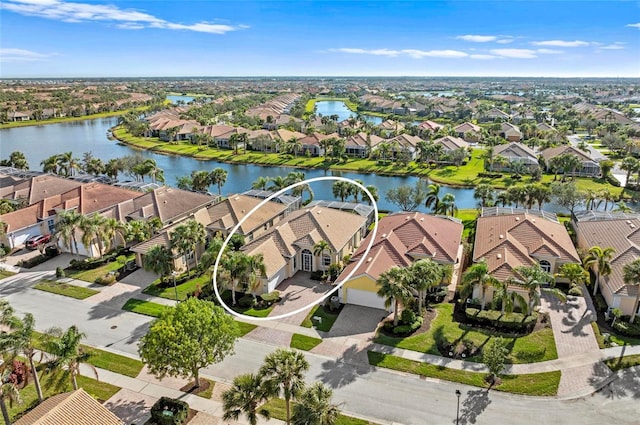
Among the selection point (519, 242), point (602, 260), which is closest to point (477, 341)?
→ point (602, 260)

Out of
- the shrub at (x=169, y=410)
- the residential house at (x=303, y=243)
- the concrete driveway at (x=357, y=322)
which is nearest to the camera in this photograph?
the shrub at (x=169, y=410)

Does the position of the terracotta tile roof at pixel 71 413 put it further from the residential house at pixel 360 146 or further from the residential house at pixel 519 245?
the residential house at pixel 360 146

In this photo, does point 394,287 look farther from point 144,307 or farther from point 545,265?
point 144,307

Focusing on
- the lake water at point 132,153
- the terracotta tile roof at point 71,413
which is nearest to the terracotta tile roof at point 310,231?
the terracotta tile roof at point 71,413

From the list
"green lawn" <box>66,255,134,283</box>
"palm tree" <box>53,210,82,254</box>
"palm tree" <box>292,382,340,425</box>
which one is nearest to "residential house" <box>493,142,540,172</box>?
"green lawn" <box>66,255,134,283</box>

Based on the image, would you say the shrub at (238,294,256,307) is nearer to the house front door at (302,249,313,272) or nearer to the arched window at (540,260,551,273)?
the house front door at (302,249,313,272)

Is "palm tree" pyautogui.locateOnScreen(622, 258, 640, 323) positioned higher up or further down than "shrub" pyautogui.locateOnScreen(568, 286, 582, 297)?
higher up

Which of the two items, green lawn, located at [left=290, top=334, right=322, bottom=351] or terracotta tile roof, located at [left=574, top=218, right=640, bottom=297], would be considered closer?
green lawn, located at [left=290, top=334, right=322, bottom=351]
